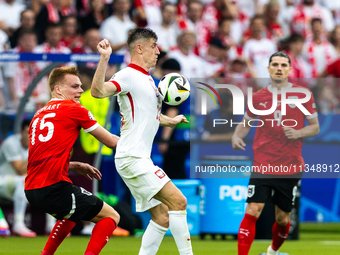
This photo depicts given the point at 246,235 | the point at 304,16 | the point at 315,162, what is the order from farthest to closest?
the point at 304,16 < the point at 315,162 < the point at 246,235

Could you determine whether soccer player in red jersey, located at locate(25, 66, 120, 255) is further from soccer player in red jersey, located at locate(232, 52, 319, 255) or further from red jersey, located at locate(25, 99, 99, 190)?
soccer player in red jersey, located at locate(232, 52, 319, 255)

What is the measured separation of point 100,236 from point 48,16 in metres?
7.56

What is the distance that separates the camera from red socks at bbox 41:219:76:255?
5.57 metres

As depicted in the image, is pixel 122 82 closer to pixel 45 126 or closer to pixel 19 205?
pixel 45 126

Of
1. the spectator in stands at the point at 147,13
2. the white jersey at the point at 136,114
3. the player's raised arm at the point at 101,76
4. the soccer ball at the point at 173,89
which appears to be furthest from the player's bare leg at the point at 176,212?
the spectator in stands at the point at 147,13

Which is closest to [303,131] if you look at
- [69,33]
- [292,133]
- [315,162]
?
[292,133]

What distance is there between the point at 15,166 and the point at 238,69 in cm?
509

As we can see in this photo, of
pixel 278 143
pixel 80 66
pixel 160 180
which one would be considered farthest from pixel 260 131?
pixel 80 66

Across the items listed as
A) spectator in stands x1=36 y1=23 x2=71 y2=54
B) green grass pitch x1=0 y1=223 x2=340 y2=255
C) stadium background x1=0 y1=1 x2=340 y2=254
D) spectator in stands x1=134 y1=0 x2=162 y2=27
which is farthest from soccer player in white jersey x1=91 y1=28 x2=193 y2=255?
spectator in stands x1=134 y1=0 x2=162 y2=27

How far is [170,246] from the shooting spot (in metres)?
8.38

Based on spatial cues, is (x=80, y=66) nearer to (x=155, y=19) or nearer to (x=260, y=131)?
(x=155, y=19)

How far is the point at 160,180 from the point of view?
5309 millimetres

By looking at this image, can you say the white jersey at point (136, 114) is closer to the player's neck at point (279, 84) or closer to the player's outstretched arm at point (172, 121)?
the player's outstretched arm at point (172, 121)

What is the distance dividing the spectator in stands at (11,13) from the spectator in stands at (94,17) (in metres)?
1.27
